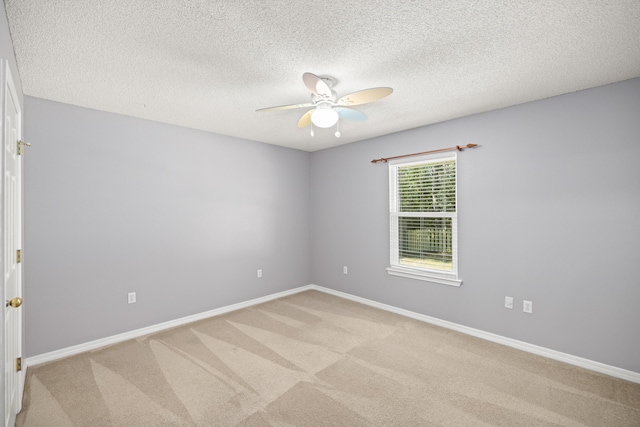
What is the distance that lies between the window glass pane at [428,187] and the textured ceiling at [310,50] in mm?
862

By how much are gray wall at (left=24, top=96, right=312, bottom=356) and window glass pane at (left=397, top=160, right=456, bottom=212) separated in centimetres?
194

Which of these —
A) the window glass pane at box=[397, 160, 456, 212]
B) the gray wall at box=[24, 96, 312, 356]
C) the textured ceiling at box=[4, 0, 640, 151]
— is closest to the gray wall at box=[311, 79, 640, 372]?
the window glass pane at box=[397, 160, 456, 212]

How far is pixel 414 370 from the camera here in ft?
8.50

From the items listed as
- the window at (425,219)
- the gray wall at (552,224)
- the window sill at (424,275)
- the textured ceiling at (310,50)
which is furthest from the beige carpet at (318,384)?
the textured ceiling at (310,50)

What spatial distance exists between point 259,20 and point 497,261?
10.1 feet

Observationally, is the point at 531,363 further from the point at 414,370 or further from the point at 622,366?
the point at 414,370

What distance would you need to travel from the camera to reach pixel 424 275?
3.72 m

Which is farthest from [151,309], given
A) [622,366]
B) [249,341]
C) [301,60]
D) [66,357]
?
[622,366]

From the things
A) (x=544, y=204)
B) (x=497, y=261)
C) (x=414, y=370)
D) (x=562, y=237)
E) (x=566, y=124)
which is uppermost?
(x=566, y=124)

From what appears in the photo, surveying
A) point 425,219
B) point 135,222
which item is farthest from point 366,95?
point 135,222

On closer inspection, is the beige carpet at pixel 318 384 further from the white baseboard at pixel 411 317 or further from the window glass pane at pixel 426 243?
the window glass pane at pixel 426 243

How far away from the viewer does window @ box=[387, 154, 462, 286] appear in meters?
3.55

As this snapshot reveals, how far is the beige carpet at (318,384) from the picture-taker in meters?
2.02

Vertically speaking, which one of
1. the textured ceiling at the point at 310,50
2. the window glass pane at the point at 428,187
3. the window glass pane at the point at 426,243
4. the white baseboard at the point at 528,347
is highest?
the textured ceiling at the point at 310,50
